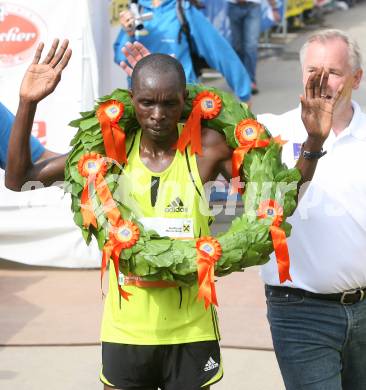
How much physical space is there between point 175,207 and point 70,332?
8.65ft

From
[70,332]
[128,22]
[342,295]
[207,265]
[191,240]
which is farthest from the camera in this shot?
[128,22]

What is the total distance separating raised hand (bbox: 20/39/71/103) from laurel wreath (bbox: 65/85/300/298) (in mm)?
170

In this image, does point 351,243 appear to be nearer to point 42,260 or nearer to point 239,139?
point 239,139

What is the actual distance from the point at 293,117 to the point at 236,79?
4532 mm

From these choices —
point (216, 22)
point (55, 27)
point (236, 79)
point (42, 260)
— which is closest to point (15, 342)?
point (42, 260)

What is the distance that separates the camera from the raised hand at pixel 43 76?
370 centimetres

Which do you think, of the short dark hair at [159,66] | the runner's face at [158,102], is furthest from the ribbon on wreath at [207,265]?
the short dark hair at [159,66]

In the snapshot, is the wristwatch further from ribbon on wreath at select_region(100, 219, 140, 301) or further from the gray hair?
ribbon on wreath at select_region(100, 219, 140, 301)

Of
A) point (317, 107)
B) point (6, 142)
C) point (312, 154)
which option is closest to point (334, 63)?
point (317, 107)

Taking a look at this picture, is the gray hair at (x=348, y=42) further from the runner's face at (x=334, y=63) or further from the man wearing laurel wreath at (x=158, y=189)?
the man wearing laurel wreath at (x=158, y=189)

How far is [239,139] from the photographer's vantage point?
364 centimetres

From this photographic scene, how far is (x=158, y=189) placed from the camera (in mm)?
3561

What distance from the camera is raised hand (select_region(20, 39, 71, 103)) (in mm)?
3695

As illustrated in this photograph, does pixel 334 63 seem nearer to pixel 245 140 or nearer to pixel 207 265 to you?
pixel 245 140
